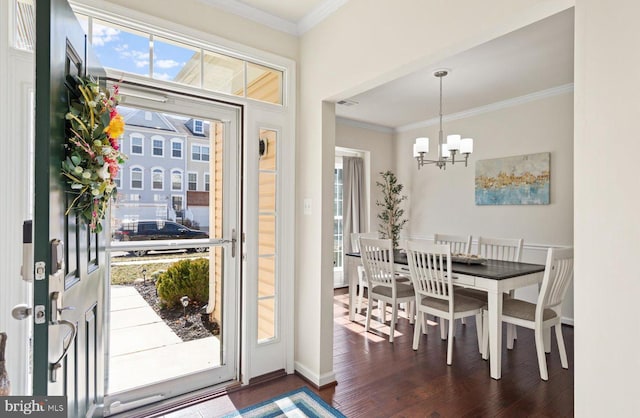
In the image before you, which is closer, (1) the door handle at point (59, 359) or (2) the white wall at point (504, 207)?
(1) the door handle at point (59, 359)

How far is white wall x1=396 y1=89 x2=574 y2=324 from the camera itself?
13.7 feet

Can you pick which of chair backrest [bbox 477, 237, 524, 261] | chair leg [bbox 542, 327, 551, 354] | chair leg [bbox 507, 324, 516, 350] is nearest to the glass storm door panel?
chair leg [bbox 507, 324, 516, 350]

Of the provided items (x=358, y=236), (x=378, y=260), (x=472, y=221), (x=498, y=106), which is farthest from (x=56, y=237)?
(x=498, y=106)

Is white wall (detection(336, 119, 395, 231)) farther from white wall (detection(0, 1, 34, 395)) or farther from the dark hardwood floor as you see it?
white wall (detection(0, 1, 34, 395))

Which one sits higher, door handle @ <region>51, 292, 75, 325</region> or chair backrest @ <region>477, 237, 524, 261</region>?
door handle @ <region>51, 292, 75, 325</region>

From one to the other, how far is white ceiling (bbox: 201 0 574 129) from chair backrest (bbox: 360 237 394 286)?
1835mm

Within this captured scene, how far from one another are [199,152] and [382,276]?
234 cm

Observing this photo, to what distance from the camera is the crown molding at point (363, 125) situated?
18.6ft

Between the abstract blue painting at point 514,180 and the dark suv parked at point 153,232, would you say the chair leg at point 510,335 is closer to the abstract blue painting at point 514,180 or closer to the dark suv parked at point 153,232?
the abstract blue painting at point 514,180

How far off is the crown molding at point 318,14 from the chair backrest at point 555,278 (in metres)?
2.46

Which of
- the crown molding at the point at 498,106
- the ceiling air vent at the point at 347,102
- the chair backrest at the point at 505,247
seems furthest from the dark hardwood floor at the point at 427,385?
the ceiling air vent at the point at 347,102

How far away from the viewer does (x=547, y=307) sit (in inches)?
113

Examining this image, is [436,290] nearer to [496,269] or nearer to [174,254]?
[496,269]

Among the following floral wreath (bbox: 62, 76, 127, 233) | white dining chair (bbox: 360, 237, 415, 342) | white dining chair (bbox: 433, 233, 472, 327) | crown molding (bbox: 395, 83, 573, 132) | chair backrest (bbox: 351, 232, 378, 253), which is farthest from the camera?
chair backrest (bbox: 351, 232, 378, 253)
